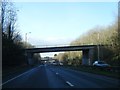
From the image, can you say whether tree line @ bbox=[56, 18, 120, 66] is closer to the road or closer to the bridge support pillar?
the bridge support pillar

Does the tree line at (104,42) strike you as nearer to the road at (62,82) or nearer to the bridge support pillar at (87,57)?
the bridge support pillar at (87,57)

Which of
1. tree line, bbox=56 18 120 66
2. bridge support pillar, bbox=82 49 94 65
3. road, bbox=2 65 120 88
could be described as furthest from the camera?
bridge support pillar, bbox=82 49 94 65

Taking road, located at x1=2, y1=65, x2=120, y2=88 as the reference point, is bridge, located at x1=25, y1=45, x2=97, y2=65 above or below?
above

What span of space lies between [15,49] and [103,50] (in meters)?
40.6

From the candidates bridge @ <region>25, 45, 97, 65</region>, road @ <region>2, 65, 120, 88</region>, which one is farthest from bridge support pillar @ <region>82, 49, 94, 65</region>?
road @ <region>2, 65, 120, 88</region>

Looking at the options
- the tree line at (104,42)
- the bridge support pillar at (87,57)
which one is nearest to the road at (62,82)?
the tree line at (104,42)

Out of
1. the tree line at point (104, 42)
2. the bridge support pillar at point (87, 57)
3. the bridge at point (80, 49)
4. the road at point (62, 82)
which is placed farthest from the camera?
the bridge at point (80, 49)

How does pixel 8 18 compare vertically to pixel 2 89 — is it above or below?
above

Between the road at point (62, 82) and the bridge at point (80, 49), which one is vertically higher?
the bridge at point (80, 49)

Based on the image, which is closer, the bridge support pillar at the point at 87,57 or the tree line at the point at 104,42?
the tree line at the point at 104,42

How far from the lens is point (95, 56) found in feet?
347

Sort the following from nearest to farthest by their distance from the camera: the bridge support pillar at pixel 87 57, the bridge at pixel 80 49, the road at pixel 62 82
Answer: the road at pixel 62 82 → the bridge support pillar at pixel 87 57 → the bridge at pixel 80 49

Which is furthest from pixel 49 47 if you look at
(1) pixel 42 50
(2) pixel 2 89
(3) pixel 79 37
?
(2) pixel 2 89

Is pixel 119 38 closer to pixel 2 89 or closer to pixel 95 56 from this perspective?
pixel 2 89
